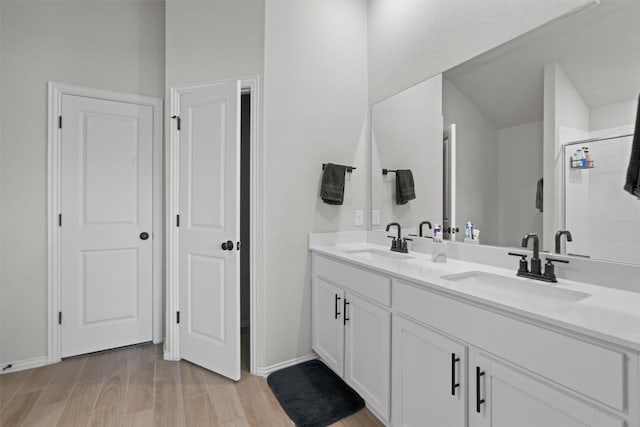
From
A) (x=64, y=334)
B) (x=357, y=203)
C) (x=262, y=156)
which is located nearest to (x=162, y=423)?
(x=64, y=334)

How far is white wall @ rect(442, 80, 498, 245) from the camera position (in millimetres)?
1656

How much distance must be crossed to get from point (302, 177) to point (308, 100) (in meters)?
0.60

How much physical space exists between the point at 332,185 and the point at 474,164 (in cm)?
102

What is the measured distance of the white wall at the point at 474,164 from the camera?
1.66 meters

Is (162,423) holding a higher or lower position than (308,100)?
lower

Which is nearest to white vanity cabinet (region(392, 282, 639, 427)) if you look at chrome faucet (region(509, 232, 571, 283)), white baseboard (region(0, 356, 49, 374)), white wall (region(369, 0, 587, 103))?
chrome faucet (region(509, 232, 571, 283))

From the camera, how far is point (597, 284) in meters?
1.25

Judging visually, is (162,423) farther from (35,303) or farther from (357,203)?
(357,203)

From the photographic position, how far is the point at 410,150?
2205mm

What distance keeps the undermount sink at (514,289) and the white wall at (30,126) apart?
289 centimetres

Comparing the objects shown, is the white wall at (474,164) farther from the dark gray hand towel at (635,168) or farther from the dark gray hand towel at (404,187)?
the dark gray hand towel at (635,168)

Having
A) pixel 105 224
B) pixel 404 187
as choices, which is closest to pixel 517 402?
pixel 404 187

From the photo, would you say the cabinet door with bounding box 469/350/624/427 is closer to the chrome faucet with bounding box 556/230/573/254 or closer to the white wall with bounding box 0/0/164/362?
the chrome faucet with bounding box 556/230/573/254

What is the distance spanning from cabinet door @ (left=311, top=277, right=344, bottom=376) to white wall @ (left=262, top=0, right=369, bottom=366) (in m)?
0.11
